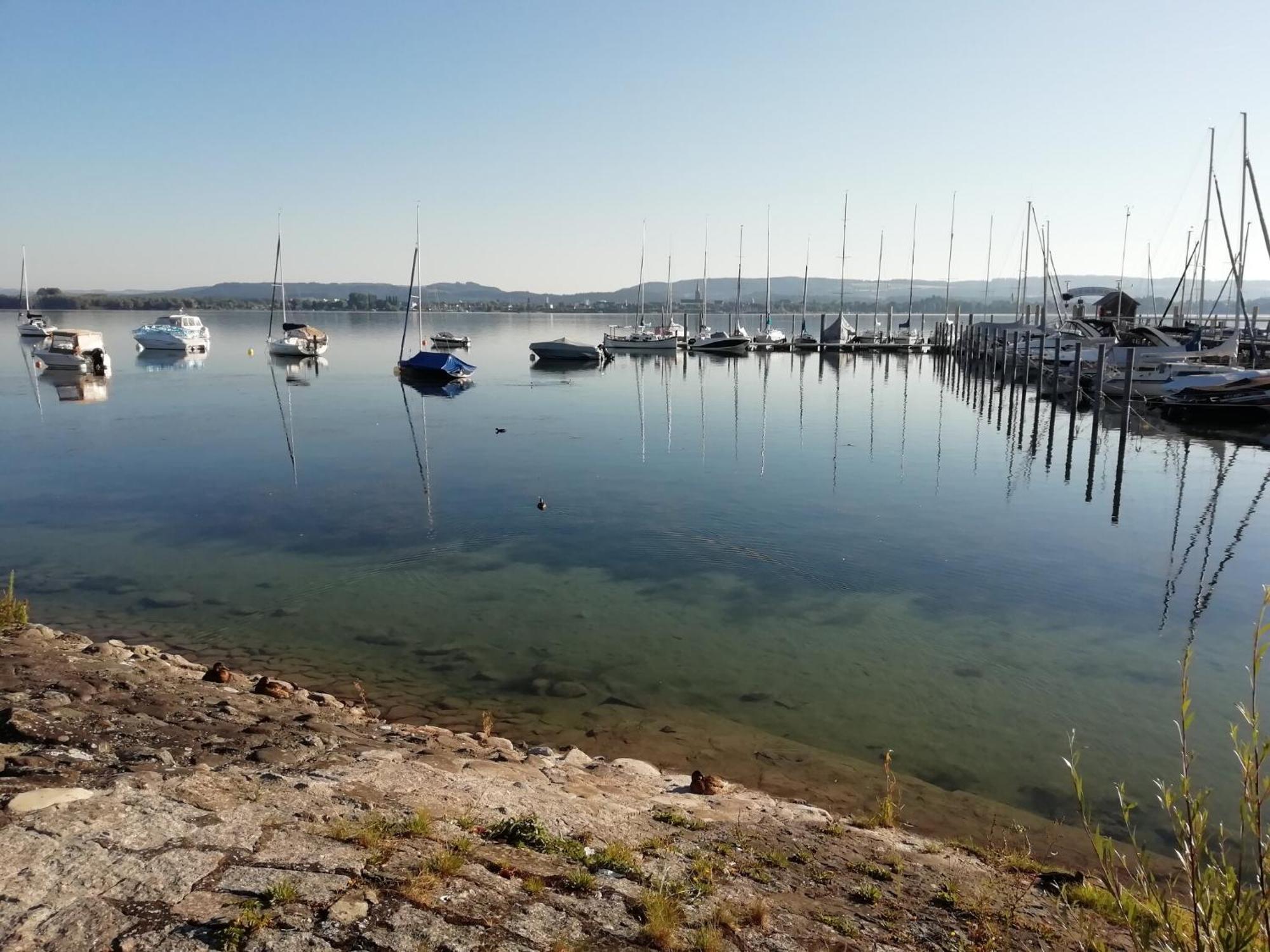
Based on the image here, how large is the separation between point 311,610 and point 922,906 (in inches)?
427

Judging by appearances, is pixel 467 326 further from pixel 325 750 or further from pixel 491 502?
pixel 325 750

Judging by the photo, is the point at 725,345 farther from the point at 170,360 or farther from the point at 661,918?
the point at 661,918

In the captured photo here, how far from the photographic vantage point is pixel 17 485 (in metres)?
22.6

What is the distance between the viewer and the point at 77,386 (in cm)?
4762

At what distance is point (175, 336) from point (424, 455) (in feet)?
184

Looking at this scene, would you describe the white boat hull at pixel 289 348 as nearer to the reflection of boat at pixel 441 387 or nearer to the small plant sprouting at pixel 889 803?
the reflection of boat at pixel 441 387

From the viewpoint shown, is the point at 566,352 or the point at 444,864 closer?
the point at 444,864

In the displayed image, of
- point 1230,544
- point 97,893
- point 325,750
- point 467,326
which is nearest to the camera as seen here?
point 97,893

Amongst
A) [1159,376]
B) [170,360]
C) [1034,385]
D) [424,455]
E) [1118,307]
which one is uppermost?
[1118,307]

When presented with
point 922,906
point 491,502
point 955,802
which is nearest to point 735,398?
point 491,502

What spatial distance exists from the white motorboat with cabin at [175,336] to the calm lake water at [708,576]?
4244cm

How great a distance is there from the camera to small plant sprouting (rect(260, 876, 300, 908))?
447 cm

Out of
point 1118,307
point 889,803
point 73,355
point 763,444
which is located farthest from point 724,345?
point 889,803

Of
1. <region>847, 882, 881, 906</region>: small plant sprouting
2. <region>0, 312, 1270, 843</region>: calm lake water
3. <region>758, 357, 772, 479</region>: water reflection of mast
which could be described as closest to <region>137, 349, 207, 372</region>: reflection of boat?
<region>0, 312, 1270, 843</region>: calm lake water
